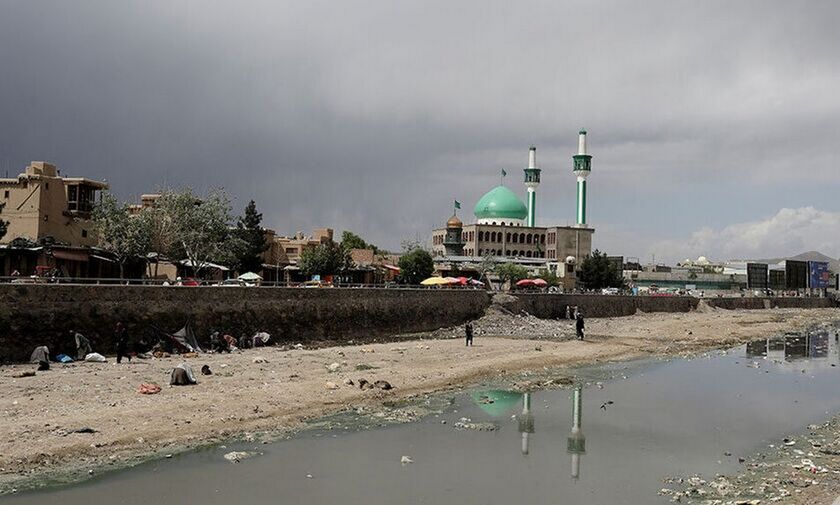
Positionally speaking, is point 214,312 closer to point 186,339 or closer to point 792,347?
point 186,339

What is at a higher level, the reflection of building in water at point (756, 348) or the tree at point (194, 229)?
the tree at point (194, 229)

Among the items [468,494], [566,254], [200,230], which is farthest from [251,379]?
[566,254]

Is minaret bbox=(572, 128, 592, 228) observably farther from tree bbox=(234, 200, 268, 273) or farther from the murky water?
the murky water

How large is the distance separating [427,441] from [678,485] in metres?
6.77

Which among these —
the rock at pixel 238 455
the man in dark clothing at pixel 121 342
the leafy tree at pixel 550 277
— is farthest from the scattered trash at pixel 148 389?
the leafy tree at pixel 550 277

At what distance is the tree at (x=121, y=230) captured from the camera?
47.8 metres

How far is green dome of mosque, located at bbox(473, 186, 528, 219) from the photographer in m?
134

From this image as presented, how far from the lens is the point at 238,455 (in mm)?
18297

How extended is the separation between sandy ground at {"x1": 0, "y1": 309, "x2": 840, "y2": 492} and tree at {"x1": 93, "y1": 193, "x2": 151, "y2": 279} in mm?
14858

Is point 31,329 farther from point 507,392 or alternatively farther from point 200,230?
point 200,230

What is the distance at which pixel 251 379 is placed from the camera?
1105 inches

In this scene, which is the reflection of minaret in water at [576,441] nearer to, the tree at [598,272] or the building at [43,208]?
the building at [43,208]

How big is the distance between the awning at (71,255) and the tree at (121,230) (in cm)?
191

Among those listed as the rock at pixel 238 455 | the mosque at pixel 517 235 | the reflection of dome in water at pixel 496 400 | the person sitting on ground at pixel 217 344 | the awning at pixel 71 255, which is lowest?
the rock at pixel 238 455
